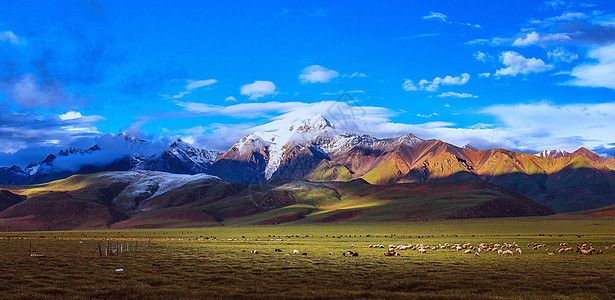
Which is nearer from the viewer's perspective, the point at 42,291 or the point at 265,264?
the point at 42,291

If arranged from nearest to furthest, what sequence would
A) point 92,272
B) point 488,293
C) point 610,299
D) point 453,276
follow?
point 610,299 → point 488,293 → point 453,276 → point 92,272

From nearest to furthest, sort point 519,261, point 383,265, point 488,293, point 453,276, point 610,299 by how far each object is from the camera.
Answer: point 610,299 < point 488,293 < point 453,276 < point 383,265 < point 519,261

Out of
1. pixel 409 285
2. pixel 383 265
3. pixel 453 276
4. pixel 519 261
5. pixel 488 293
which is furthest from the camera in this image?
pixel 519 261

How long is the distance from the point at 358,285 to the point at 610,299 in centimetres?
1431

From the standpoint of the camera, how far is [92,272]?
45.4 metres

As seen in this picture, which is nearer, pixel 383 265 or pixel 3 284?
pixel 3 284

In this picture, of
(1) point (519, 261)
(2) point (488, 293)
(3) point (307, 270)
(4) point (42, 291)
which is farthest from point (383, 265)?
(4) point (42, 291)

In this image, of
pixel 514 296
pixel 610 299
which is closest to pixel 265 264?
pixel 514 296

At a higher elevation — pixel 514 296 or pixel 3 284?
pixel 3 284

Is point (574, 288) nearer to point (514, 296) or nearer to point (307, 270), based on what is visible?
point (514, 296)

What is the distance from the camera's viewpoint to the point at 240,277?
139ft

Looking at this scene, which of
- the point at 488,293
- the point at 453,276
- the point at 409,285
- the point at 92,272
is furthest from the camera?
the point at 92,272

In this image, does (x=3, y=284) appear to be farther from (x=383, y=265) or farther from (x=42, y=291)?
(x=383, y=265)

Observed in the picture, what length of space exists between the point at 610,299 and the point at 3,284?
3579 cm
